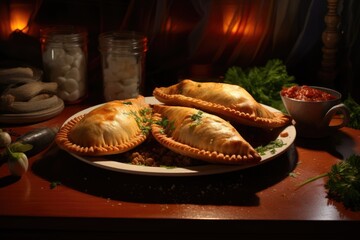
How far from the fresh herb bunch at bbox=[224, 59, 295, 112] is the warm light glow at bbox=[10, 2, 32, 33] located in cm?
83

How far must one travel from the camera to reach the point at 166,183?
1.17 metres

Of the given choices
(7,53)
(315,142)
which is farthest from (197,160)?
(7,53)

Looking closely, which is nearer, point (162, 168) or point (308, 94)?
point (162, 168)

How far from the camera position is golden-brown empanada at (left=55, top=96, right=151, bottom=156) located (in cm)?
119

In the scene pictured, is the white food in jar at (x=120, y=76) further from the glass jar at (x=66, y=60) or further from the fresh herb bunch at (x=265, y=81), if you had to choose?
the fresh herb bunch at (x=265, y=81)

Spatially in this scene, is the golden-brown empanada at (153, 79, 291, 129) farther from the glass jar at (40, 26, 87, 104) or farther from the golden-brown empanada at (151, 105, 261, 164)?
the glass jar at (40, 26, 87, 104)

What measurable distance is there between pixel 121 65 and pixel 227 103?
49 centimetres

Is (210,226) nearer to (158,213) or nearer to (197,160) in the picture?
(158,213)

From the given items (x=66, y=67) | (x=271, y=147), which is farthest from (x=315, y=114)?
(x=66, y=67)

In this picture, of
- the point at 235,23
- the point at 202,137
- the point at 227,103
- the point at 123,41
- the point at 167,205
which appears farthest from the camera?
the point at 235,23

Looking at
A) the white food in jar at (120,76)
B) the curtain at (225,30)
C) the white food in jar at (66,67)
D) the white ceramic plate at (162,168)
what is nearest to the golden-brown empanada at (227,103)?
the white ceramic plate at (162,168)

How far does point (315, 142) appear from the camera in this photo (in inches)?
56.9

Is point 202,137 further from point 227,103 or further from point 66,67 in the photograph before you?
point 66,67

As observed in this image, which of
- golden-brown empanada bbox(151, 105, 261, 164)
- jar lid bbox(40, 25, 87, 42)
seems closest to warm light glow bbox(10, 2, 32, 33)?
jar lid bbox(40, 25, 87, 42)
